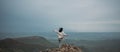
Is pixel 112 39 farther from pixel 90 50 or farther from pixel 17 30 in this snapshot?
pixel 17 30

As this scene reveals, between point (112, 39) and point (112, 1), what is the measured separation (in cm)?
116

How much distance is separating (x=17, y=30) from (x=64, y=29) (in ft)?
4.71

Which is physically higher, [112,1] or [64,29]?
[112,1]

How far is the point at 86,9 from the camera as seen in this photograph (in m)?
8.37

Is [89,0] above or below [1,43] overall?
above

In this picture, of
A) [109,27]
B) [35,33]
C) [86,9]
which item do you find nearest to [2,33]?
[35,33]

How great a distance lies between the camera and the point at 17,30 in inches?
333

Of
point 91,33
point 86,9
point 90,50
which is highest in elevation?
point 86,9

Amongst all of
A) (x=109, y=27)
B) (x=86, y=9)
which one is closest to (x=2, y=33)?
(x=86, y=9)

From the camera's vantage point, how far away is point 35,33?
8.38 metres

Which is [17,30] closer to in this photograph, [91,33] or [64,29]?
[64,29]

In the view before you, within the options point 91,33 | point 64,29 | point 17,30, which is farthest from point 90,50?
point 17,30

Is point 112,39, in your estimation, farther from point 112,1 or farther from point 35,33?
point 35,33

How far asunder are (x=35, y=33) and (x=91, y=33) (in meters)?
1.70
